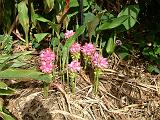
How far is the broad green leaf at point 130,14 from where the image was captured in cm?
191

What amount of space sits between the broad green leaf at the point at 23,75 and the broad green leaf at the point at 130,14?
0.43m

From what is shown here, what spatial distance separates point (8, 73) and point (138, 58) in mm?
640

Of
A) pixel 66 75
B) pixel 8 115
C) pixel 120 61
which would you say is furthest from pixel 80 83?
pixel 8 115

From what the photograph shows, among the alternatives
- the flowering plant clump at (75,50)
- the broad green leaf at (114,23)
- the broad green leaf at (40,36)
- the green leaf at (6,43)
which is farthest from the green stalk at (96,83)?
the green leaf at (6,43)

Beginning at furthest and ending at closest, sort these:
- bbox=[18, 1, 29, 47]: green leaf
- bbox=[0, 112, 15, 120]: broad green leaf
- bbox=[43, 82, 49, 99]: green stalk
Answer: bbox=[18, 1, 29, 47]: green leaf, bbox=[43, 82, 49, 99]: green stalk, bbox=[0, 112, 15, 120]: broad green leaf

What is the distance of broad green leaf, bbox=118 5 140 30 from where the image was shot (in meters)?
1.91

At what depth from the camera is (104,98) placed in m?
1.84

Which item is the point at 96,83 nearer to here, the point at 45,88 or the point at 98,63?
the point at 98,63

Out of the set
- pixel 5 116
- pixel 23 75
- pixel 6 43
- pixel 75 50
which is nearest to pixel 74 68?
pixel 75 50

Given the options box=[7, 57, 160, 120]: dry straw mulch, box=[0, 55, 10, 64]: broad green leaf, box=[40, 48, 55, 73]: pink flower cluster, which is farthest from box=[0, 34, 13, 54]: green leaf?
box=[40, 48, 55, 73]: pink flower cluster

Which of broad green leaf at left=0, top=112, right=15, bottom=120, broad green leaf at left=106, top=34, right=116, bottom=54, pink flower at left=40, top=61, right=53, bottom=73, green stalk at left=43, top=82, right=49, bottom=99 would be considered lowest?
broad green leaf at left=0, top=112, right=15, bottom=120

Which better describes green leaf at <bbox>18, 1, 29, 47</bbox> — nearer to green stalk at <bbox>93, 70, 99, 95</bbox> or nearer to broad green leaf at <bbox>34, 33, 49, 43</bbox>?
broad green leaf at <bbox>34, 33, 49, 43</bbox>

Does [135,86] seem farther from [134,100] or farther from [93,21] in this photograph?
[93,21]

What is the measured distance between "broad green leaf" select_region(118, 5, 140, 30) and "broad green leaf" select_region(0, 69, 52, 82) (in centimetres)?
43
